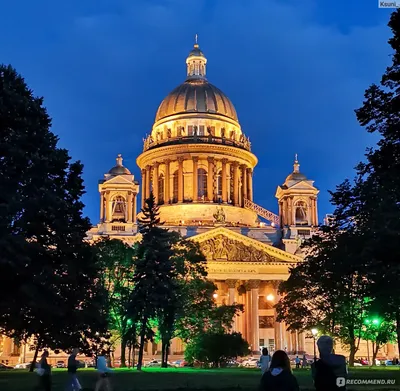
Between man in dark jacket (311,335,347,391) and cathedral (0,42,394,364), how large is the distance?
54.6m

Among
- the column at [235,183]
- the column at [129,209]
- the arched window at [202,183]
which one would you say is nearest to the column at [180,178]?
the arched window at [202,183]

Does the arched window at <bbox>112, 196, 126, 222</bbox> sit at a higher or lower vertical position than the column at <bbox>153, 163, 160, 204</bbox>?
lower

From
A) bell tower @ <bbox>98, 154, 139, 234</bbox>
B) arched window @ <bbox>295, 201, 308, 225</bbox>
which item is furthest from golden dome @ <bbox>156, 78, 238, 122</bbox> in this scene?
arched window @ <bbox>295, 201, 308, 225</bbox>

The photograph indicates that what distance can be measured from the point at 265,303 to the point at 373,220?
56.6 metres

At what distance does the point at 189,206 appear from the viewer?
84.2m

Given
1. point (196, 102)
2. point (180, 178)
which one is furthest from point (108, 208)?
point (196, 102)

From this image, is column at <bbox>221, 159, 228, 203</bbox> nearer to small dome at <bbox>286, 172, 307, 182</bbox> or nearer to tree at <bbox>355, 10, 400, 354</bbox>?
small dome at <bbox>286, 172, 307, 182</bbox>

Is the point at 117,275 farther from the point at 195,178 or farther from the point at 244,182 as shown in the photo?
the point at 244,182

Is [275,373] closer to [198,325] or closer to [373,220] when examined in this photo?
[373,220]

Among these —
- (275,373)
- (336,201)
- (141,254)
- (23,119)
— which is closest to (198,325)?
(141,254)

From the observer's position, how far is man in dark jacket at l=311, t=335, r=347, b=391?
7617mm

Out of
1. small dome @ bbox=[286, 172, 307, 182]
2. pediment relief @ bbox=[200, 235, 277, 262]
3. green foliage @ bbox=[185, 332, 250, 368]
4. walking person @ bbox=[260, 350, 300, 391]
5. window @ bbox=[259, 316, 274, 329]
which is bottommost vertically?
green foliage @ bbox=[185, 332, 250, 368]

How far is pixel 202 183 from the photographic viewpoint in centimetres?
8788

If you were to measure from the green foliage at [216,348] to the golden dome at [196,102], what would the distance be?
48847mm
